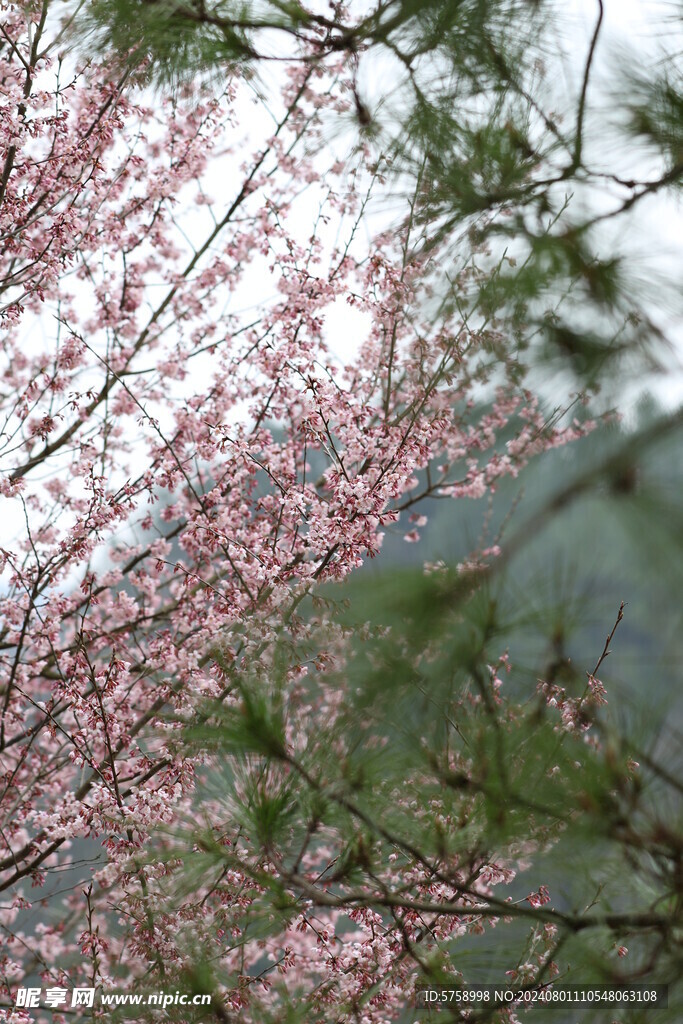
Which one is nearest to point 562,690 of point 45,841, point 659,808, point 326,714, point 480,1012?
point 659,808

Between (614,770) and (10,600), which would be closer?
(614,770)

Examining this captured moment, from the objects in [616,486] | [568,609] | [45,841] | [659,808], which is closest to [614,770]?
[659,808]

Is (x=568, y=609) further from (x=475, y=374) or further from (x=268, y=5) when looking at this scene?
(x=268, y=5)

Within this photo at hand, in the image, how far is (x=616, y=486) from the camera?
57.6 inches

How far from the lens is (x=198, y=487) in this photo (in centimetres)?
460

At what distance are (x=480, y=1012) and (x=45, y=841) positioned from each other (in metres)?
2.03

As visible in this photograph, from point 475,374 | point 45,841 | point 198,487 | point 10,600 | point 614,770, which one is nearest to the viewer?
A: point 614,770

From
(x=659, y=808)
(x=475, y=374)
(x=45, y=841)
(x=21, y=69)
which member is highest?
(x=21, y=69)

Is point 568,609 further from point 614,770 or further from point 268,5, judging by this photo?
point 268,5

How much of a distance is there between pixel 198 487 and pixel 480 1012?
295 cm

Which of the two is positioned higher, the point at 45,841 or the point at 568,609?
the point at 45,841

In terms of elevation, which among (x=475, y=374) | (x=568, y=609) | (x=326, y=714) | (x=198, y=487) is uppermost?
(x=198, y=487)

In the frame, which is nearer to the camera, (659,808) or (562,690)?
(659,808)

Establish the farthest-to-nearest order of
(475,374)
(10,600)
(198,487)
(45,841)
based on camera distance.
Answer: (198,487) → (10,600) → (45,841) → (475,374)
